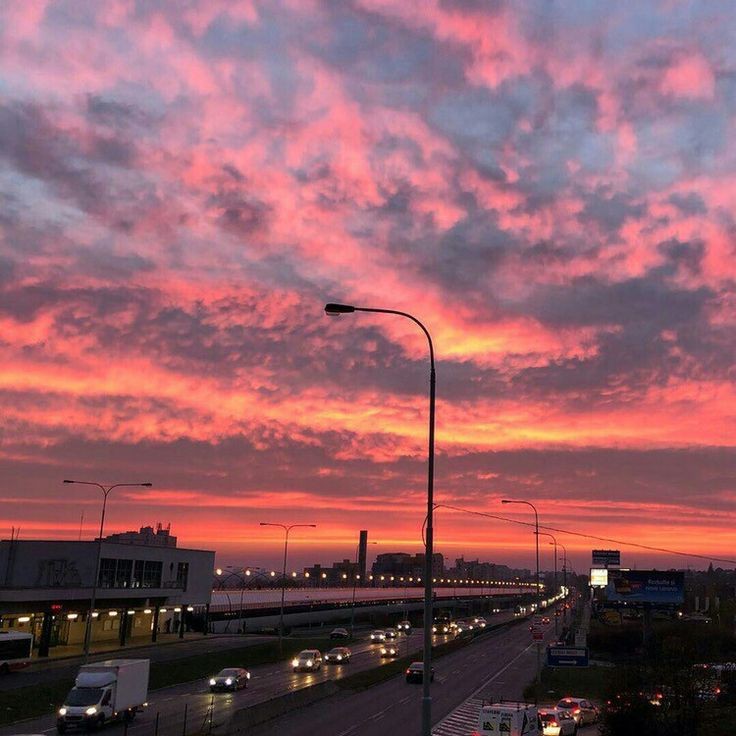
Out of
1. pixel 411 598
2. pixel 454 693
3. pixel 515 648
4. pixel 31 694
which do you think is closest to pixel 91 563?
pixel 31 694

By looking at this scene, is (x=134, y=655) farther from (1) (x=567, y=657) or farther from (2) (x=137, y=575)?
(1) (x=567, y=657)

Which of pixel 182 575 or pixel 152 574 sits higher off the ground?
pixel 152 574

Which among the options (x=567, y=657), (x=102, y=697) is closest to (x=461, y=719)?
(x=567, y=657)

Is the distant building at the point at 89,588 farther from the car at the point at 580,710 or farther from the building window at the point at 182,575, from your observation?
the car at the point at 580,710

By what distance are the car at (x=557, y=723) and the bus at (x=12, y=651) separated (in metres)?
40.6

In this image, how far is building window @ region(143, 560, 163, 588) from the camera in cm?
8975

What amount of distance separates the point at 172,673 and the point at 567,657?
29.4 meters

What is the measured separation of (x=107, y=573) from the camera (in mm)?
83312

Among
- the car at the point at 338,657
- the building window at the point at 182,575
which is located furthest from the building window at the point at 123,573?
the car at the point at 338,657

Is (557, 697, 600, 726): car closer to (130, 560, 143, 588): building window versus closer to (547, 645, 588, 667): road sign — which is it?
(547, 645, 588, 667): road sign

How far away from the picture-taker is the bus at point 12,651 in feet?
184

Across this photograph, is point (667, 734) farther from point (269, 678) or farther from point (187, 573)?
point (187, 573)

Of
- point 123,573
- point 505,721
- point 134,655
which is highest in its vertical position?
point 123,573

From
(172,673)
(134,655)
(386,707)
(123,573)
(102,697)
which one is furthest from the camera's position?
(123,573)
